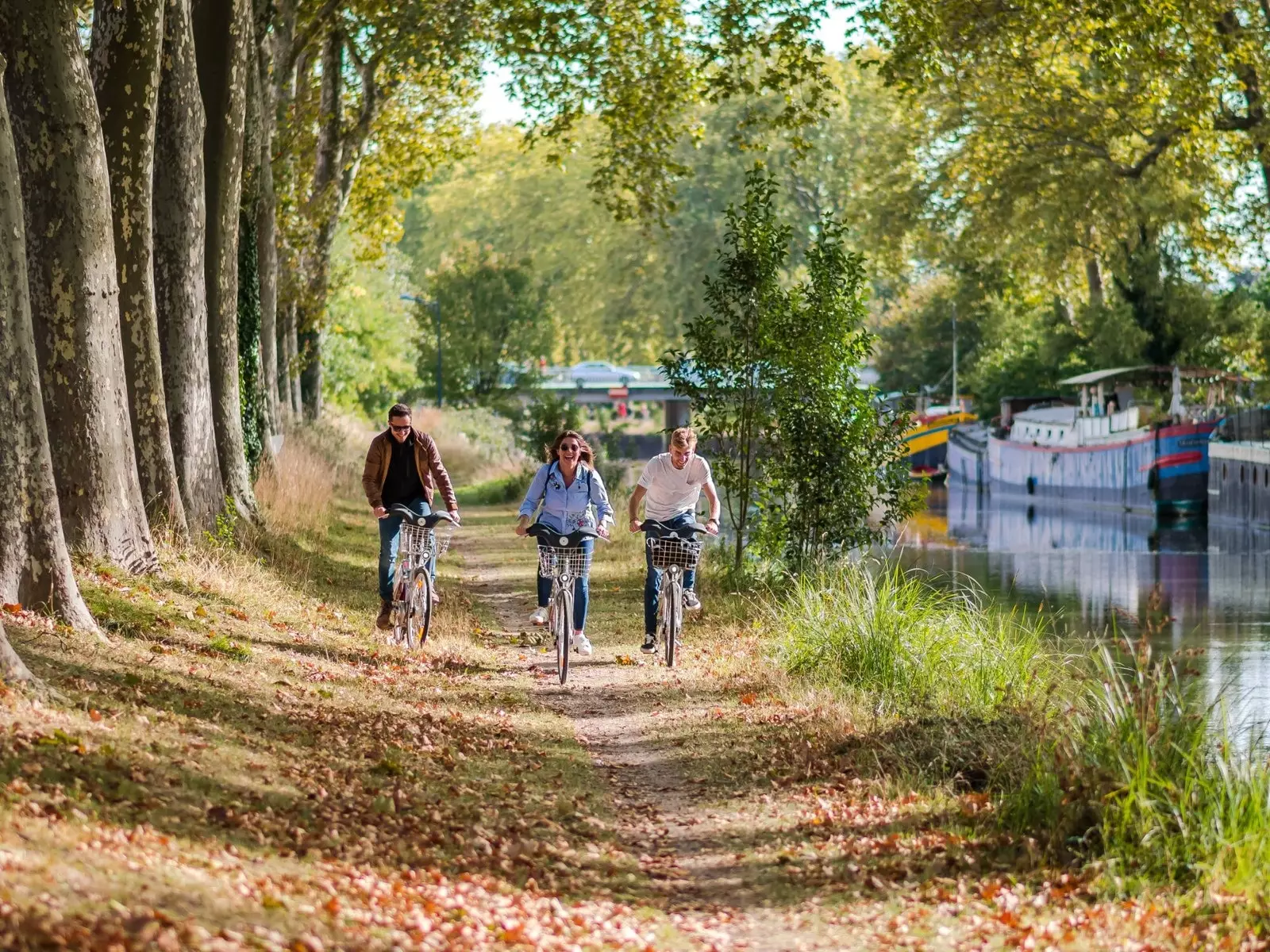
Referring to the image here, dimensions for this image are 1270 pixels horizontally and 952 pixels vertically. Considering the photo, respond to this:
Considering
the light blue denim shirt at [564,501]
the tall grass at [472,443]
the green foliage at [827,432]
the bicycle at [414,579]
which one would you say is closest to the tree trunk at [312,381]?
the tall grass at [472,443]

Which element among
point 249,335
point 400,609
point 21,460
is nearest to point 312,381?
point 249,335

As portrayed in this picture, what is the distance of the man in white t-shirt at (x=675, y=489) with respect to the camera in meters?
14.1

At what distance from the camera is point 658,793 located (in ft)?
31.2

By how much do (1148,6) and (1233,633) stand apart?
8.17 m

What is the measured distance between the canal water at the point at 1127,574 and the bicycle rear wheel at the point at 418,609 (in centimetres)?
489

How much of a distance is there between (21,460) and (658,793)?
4244 mm

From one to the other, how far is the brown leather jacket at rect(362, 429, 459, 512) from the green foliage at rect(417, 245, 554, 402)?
1890 inches

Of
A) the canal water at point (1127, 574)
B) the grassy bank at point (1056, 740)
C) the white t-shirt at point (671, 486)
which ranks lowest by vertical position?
the canal water at point (1127, 574)

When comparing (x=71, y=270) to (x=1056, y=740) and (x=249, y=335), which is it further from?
(x=249, y=335)

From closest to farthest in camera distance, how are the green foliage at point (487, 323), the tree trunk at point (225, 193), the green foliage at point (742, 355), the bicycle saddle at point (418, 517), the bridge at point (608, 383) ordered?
the bicycle saddle at point (418, 517), the tree trunk at point (225, 193), the green foliage at point (742, 355), the green foliage at point (487, 323), the bridge at point (608, 383)

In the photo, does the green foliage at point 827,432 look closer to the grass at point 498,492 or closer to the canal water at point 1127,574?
the canal water at point 1127,574

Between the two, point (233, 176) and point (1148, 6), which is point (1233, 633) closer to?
point (1148, 6)

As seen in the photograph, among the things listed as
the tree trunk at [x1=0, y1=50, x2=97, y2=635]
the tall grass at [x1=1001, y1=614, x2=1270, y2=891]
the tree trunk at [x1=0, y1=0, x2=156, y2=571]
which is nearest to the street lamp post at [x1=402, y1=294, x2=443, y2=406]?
the tree trunk at [x1=0, y1=0, x2=156, y2=571]

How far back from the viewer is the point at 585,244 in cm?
8744
